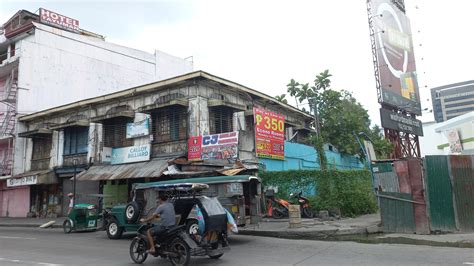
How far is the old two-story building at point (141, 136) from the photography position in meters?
18.5

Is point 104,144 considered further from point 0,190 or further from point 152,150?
point 0,190

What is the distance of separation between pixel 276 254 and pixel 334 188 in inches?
303

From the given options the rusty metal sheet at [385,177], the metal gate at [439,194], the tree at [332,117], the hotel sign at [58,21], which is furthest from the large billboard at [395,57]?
the hotel sign at [58,21]

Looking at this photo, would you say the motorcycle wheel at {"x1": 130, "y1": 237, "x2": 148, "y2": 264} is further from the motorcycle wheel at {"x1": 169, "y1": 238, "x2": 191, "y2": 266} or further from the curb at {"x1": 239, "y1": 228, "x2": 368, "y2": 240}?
the curb at {"x1": 239, "y1": 228, "x2": 368, "y2": 240}

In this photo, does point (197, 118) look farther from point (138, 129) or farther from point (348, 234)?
point (348, 234)

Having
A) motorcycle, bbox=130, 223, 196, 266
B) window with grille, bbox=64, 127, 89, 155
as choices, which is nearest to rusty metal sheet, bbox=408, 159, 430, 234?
motorcycle, bbox=130, 223, 196, 266

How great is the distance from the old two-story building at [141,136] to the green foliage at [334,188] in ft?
6.50

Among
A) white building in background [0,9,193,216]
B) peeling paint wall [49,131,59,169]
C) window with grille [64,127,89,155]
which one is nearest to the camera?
window with grille [64,127,89,155]

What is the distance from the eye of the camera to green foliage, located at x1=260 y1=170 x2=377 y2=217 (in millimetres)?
16328

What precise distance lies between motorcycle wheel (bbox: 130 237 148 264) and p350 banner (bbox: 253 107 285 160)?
35.9 ft

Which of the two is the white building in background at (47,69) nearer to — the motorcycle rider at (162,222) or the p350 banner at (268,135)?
the p350 banner at (268,135)

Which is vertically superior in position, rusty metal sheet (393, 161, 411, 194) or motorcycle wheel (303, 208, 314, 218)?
rusty metal sheet (393, 161, 411, 194)

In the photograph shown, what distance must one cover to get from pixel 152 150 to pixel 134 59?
51.3 ft

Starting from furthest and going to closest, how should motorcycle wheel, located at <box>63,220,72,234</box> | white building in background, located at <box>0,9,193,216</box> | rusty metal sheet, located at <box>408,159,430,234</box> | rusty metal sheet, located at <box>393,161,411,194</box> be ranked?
white building in background, located at <box>0,9,193,216</box>, motorcycle wheel, located at <box>63,220,72,234</box>, rusty metal sheet, located at <box>393,161,411,194</box>, rusty metal sheet, located at <box>408,159,430,234</box>
